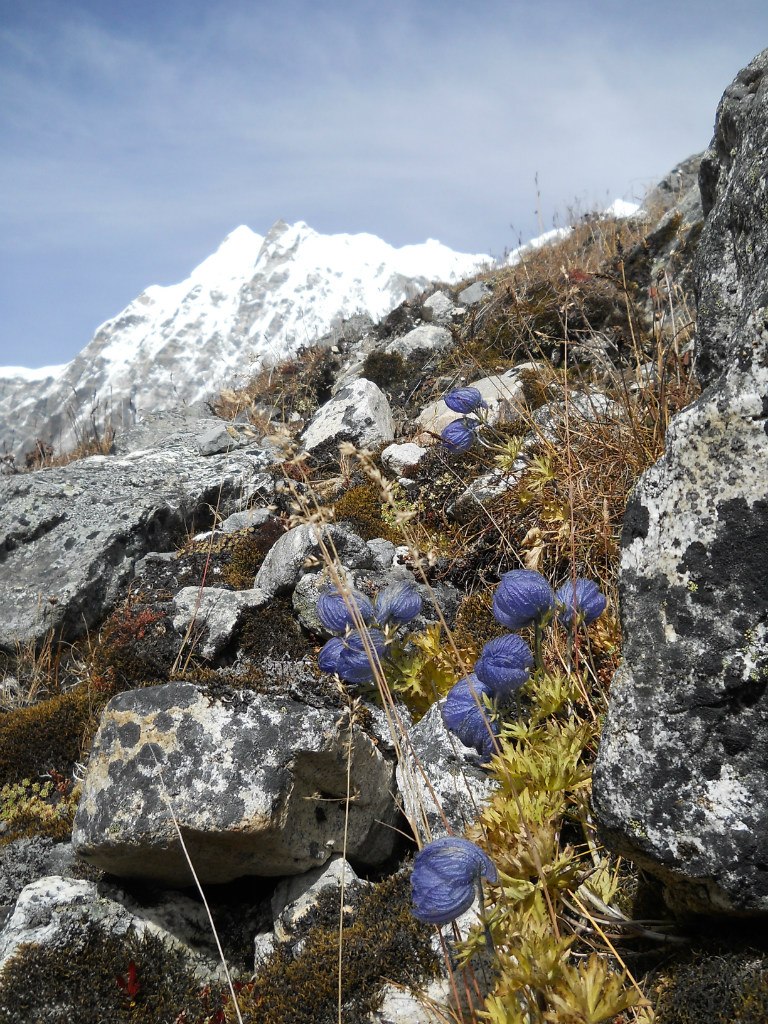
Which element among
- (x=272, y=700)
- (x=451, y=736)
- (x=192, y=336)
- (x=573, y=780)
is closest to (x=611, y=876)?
(x=573, y=780)

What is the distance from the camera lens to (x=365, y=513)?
4547mm

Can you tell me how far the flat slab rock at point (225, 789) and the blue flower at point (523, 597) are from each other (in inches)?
37.7

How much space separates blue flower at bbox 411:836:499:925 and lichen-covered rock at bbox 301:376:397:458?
13.4 feet

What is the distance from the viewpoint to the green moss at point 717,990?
138 cm

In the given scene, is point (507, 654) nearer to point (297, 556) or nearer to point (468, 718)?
point (468, 718)

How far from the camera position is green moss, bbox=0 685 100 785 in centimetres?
361

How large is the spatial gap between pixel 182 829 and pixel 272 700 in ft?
1.93

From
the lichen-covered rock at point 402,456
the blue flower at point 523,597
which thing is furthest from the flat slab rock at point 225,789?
the lichen-covered rock at point 402,456

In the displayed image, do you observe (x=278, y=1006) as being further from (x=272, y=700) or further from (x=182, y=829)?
(x=272, y=700)

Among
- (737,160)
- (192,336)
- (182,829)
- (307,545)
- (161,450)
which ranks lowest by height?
(182,829)

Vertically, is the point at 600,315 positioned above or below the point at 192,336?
below

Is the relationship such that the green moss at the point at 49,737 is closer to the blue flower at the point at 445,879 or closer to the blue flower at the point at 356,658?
the blue flower at the point at 356,658

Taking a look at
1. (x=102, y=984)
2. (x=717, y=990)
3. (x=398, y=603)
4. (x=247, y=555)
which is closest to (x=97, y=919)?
(x=102, y=984)

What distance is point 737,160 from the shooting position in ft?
7.60
